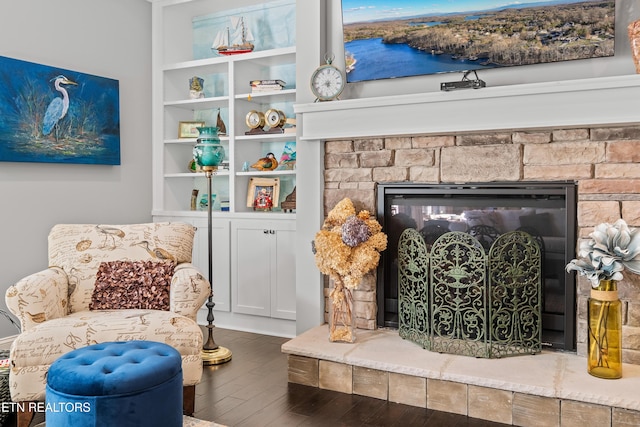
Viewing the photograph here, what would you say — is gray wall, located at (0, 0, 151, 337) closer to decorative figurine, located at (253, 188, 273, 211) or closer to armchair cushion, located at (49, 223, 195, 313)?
armchair cushion, located at (49, 223, 195, 313)

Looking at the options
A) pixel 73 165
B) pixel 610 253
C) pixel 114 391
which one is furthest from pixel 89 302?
pixel 610 253

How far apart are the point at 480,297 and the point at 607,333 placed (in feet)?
1.97

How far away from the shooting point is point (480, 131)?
114 inches

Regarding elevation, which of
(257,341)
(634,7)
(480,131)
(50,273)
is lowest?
(257,341)

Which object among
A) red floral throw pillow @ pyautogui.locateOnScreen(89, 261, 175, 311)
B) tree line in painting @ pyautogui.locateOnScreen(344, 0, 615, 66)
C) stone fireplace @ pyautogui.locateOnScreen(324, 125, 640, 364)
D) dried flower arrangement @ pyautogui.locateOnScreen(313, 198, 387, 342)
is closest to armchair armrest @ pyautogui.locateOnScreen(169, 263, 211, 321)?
red floral throw pillow @ pyautogui.locateOnScreen(89, 261, 175, 311)

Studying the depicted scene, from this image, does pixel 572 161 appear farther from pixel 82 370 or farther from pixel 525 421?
pixel 82 370

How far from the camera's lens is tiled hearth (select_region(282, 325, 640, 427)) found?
231 centimetres

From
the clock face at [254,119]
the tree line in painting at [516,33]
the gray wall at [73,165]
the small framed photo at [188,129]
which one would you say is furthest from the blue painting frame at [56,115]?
the tree line in painting at [516,33]

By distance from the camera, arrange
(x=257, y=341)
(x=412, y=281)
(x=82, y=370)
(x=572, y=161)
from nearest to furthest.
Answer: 1. (x=82, y=370)
2. (x=572, y=161)
3. (x=412, y=281)
4. (x=257, y=341)

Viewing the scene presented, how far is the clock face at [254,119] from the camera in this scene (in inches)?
165

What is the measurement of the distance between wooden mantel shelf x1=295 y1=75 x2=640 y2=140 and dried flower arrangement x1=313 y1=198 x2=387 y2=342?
0.57m

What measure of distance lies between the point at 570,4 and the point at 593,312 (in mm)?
1508

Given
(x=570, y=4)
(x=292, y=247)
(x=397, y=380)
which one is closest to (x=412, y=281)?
(x=397, y=380)

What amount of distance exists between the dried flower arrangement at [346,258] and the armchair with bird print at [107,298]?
0.69 metres
